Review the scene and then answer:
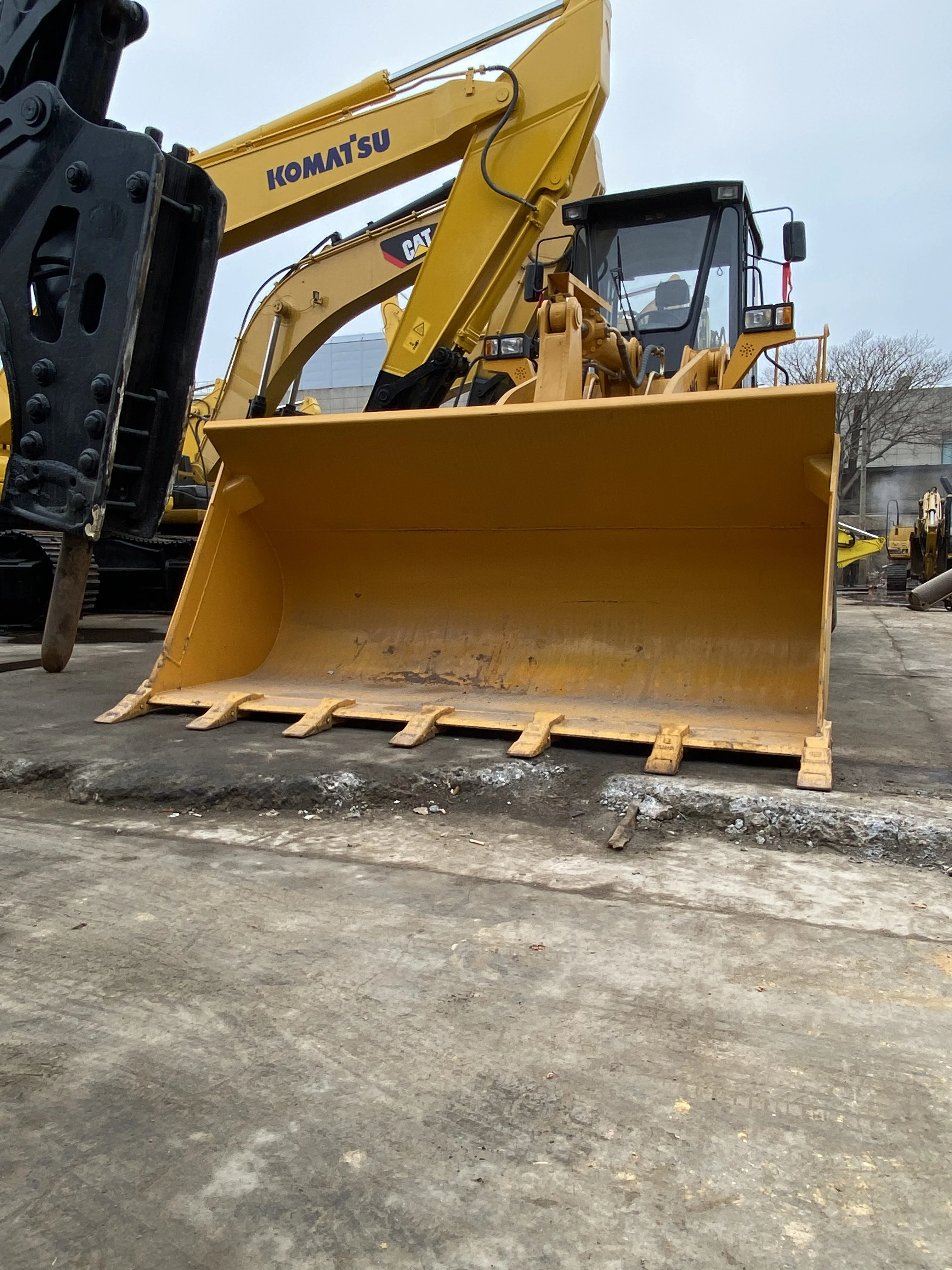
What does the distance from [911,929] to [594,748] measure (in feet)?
4.94

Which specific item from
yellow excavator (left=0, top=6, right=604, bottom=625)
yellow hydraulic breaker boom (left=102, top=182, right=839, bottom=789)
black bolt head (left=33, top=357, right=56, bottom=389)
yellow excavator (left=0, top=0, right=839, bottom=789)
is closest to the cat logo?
yellow excavator (left=0, top=6, right=604, bottom=625)

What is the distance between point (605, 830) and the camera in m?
2.79

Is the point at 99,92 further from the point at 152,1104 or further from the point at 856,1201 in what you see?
the point at 856,1201

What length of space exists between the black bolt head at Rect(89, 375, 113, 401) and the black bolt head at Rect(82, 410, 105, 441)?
4 centimetres

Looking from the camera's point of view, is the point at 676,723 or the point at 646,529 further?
the point at 646,529

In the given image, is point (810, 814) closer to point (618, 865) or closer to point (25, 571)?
point (618, 865)

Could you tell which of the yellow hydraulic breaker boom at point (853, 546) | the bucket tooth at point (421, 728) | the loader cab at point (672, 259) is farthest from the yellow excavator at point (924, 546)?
the bucket tooth at point (421, 728)

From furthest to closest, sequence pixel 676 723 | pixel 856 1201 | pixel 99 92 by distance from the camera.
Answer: pixel 676 723, pixel 99 92, pixel 856 1201

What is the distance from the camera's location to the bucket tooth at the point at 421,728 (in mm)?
3520

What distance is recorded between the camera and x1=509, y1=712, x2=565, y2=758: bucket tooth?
3.31m

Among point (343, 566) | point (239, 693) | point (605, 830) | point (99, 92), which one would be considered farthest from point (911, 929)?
point (99, 92)

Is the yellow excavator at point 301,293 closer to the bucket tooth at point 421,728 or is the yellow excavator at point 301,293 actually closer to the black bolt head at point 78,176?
the black bolt head at point 78,176

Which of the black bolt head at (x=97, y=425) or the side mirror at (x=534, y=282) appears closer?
the black bolt head at (x=97, y=425)

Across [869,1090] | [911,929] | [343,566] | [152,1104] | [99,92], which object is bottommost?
[152,1104]
